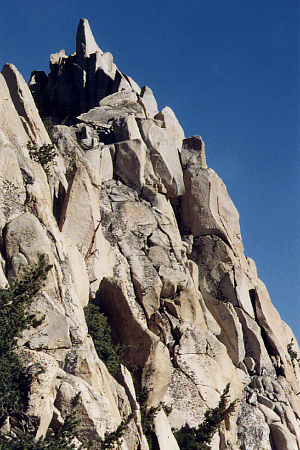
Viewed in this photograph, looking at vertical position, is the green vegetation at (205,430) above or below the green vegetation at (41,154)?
below

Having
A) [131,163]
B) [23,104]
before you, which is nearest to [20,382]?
[23,104]

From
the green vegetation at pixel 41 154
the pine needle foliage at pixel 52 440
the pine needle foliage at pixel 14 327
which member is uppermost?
the green vegetation at pixel 41 154

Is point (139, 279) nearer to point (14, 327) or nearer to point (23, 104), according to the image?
point (23, 104)

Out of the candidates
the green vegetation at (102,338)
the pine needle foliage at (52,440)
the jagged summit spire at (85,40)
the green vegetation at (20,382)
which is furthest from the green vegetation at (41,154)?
the jagged summit spire at (85,40)

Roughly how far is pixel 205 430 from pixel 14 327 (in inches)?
582

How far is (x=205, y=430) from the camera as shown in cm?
3322

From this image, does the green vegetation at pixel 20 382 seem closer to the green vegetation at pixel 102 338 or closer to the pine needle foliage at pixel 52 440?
the pine needle foliage at pixel 52 440

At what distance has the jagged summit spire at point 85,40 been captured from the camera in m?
64.5

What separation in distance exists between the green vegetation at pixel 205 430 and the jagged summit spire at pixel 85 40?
143 ft

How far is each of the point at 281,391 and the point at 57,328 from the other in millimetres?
20781

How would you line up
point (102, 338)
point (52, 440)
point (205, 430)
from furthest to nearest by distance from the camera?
point (205, 430)
point (102, 338)
point (52, 440)

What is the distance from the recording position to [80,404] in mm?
24641

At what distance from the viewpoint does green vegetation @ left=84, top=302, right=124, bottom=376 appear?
103ft

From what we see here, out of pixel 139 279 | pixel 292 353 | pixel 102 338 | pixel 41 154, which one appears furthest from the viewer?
pixel 292 353
